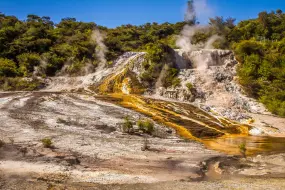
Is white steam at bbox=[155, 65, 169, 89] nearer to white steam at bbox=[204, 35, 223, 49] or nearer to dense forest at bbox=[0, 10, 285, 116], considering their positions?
dense forest at bbox=[0, 10, 285, 116]

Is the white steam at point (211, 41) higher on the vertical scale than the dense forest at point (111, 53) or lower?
higher

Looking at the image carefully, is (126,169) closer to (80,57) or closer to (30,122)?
(30,122)

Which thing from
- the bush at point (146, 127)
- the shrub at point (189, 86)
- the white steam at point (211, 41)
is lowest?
the bush at point (146, 127)

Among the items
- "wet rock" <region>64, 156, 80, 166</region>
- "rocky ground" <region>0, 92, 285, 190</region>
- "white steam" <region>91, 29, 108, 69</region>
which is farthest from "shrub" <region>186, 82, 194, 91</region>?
"wet rock" <region>64, 156, 80, 166</region>

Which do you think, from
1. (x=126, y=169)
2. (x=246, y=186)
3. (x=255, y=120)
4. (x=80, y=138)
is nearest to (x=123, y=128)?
(x=80, y=138)

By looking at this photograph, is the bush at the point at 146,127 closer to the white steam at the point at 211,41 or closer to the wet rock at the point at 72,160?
the wet rock at the point at 72,160

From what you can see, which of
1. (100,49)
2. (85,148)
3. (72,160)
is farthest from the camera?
(100,49)

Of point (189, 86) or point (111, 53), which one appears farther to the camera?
point (111, 53)

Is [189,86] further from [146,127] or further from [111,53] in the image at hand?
[111,53]

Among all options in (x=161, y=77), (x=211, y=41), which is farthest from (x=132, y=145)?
(x=211, y=41)

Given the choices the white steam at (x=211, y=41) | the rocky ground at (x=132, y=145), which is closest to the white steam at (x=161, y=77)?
the rocky ground at (x=132, y=145)

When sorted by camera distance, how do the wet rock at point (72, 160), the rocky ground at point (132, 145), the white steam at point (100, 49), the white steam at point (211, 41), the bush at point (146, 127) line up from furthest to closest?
the white steam at point (211, 41), the white steam at point (100, 49), the bush at point (146, 127), the wet rock at point (72, 160), the rocky ground at point (132, 145)

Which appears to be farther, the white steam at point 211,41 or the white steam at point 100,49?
the white steam at point 211,41

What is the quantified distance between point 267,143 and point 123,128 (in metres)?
8.63
